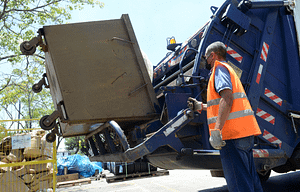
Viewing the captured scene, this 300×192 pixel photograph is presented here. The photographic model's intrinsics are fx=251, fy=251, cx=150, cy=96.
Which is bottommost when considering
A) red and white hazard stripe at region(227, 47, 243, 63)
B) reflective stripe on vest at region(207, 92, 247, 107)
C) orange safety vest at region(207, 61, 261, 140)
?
orange safety vest at region(207, 61, 261, 140)

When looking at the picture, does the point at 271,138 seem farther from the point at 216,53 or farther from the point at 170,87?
the point at 216,53

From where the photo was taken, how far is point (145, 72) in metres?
3.45

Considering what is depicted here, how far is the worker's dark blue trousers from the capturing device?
2.09 meters

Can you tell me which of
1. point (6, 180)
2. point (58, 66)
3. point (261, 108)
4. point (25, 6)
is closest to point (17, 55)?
point (25, 6)

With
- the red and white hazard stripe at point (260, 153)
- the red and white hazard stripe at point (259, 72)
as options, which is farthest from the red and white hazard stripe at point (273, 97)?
the red and white hazard stripe at point (260, 153)

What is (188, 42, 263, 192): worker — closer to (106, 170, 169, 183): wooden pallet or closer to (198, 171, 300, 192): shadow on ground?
(198, 171, 300, 192): shadow on ground

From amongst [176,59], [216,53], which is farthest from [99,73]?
[216,53]

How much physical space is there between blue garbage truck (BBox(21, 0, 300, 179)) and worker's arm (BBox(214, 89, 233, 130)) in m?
0.71

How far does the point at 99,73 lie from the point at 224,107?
1.77 meters

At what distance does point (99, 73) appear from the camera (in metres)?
3.24

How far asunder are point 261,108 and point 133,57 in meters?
1.88

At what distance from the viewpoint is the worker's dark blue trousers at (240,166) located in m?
2.09

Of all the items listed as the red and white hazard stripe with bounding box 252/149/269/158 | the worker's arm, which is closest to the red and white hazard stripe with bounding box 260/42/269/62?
the red and white hazard stripe with bounding box 252/149/269/158

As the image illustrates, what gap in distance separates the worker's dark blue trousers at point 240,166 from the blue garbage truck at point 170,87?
64 cm
